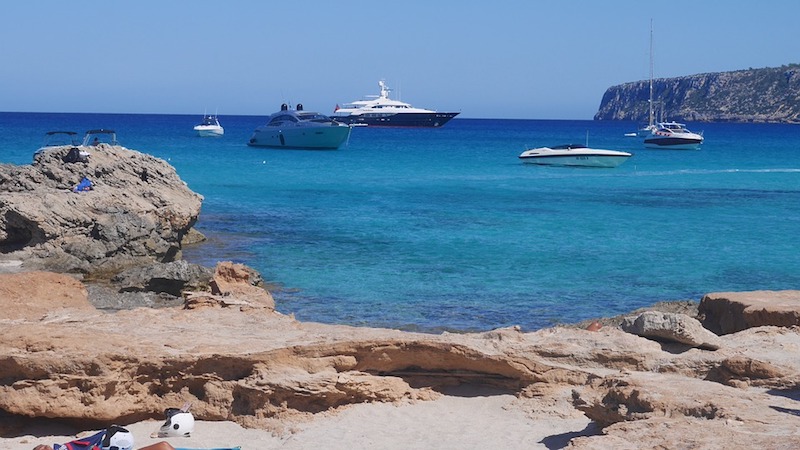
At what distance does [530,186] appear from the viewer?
4359cm

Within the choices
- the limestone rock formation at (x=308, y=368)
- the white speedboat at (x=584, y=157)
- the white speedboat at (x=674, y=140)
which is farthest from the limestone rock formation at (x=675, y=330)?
the white speedboat at (x=674, y=140)

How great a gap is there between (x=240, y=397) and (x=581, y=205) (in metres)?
Answer: 27.7

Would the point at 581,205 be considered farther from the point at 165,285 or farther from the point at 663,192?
the point at 165,285

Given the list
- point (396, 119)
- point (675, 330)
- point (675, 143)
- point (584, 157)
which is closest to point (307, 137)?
point (584, 157)

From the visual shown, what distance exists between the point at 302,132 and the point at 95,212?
4785cm

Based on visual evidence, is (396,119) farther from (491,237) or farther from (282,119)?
(491,237)

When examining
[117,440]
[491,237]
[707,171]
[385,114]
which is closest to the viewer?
[117,440]

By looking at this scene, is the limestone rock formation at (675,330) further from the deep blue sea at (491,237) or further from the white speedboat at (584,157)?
the white speedboat at (584,157)

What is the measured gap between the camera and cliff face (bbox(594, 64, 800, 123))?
167 metres

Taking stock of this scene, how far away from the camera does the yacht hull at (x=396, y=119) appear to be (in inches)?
4141

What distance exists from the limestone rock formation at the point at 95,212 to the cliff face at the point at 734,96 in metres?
149

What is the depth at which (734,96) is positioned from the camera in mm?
173375

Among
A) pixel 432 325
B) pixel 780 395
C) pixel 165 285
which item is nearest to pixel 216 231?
pixel 165 285

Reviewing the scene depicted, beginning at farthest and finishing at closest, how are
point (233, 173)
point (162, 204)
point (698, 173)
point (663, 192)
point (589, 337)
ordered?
1. point (698, 173)
2. point (233, 173)
3. point (663, 192)
4. point (162, 204)
5. point (589, 337)
